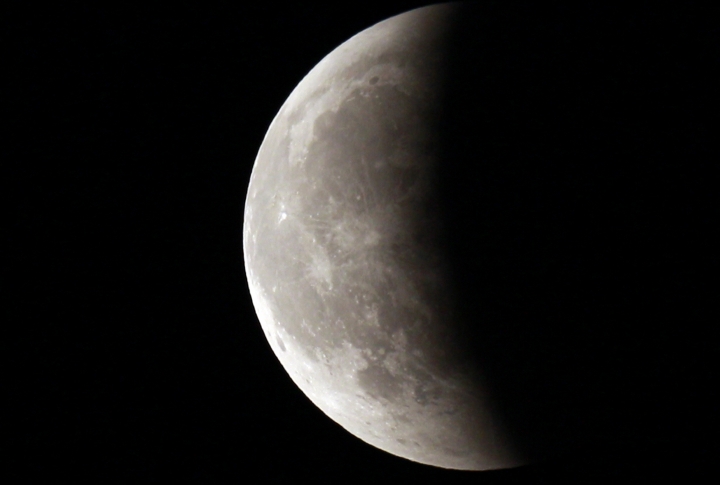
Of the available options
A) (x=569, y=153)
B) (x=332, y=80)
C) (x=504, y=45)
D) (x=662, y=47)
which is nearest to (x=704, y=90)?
(x=662, y=47)

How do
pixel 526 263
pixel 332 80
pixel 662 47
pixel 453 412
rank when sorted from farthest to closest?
1. pixel 332 80
2. pixel 453 412
3. pixel 662 47
4. pixel 526 263

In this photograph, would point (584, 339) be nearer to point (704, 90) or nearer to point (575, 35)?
point (704, 90)

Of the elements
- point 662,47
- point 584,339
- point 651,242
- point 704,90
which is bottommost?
point 584,339

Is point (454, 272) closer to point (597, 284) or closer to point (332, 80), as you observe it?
point (597, 284)

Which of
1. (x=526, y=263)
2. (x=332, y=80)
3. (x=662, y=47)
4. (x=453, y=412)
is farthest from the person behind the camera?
(x=332, y=80)

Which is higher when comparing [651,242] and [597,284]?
[651,242]

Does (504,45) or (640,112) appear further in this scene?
(504,45)
